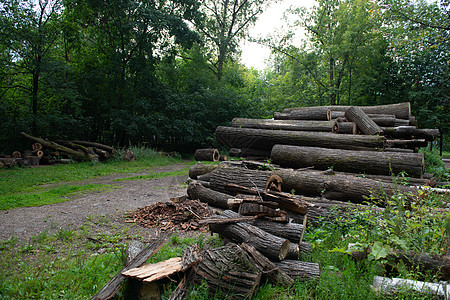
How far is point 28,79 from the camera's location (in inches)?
566

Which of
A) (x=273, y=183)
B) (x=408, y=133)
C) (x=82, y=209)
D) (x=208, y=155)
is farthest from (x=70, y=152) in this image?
(x=408, y=133)

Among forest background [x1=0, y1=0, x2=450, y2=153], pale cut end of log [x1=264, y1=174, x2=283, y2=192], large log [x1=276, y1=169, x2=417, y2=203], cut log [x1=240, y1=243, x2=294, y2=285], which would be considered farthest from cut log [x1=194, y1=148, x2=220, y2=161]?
cut log [x1=240, y1=243, x2=294, y2=285]

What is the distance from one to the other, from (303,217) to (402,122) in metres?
9.58

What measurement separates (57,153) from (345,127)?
42.5 ft

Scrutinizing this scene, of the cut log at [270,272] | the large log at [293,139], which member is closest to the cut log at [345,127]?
the large log at [293,139]

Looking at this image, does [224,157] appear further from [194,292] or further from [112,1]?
[194,292]

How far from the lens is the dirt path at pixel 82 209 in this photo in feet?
14.5

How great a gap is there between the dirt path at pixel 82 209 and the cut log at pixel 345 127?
17.7 ft

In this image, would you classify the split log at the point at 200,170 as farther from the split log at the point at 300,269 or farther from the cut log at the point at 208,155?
the cut log at the point at 208,155

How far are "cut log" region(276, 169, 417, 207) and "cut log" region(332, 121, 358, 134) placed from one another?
11.3 ft

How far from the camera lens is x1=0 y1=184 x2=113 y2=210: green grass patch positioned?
18.7 ft

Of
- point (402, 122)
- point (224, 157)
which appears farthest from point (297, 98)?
point (402, 122)

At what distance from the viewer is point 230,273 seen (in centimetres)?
240

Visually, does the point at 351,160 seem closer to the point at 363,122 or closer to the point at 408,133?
the point at 363,122
